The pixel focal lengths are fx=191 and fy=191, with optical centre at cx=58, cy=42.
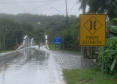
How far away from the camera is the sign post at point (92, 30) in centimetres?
882

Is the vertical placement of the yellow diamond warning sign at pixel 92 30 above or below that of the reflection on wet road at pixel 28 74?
above

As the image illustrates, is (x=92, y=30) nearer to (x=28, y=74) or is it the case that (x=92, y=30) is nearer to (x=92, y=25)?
(x=92, y=25)

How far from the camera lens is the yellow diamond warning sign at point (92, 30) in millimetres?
8820

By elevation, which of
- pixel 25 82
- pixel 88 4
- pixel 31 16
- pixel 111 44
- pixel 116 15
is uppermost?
pixel 31 16

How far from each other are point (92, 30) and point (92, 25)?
0.23m

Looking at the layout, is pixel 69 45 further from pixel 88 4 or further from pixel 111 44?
pixel 111 44

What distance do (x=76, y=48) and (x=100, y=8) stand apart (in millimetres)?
11480

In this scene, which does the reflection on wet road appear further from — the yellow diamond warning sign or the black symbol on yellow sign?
the black symbol on yellow sign

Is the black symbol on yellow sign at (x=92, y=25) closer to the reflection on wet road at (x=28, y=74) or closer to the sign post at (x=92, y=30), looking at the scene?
the sign post at (x=92, y=30)

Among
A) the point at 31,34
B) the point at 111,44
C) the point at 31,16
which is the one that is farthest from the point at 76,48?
the point at 31,34

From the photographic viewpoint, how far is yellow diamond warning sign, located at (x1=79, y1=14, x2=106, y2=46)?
8.82m

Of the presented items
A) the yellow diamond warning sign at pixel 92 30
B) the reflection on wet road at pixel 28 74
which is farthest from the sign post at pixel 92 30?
the reflection on wet road at pixel 28 74

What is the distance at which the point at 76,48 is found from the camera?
104 feet

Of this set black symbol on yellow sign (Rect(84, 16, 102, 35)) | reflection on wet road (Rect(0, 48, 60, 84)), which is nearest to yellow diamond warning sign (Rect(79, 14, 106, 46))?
black symbol on yellow sign (Rect(84, 16, 102, 35))
